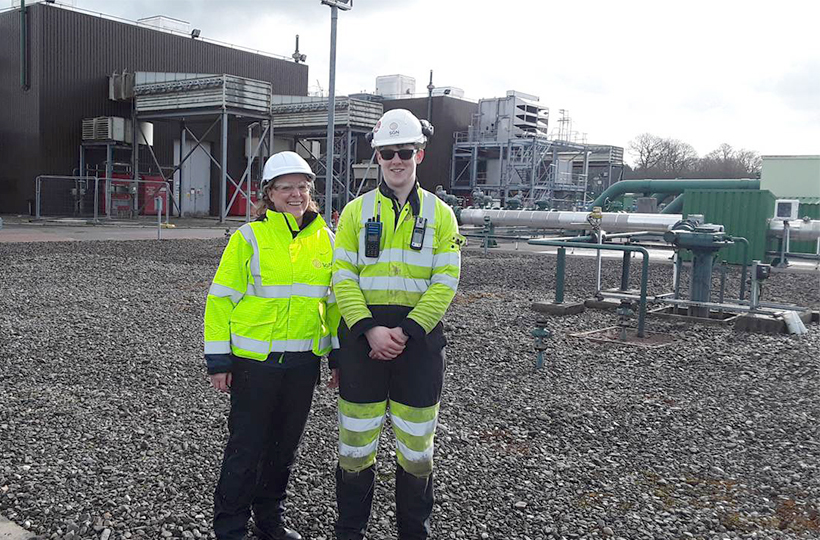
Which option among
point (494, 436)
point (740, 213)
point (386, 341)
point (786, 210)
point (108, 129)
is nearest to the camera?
point (386, 341)

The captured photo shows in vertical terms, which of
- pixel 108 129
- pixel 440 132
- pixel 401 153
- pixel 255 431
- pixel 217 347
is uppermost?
pixel 440 132

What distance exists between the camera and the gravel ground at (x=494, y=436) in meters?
3.66

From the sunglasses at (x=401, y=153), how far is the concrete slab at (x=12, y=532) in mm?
2350

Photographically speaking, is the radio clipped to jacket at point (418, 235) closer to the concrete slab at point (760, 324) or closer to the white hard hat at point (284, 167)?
the white hard hat at point (284, 167)

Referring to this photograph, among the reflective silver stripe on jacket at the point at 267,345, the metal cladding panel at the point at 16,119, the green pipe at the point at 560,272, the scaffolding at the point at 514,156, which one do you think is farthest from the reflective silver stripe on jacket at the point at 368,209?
the scaffolding at the point at 514,156

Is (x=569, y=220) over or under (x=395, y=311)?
over

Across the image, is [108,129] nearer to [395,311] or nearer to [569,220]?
[569,220]

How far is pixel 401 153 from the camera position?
10.6 feet

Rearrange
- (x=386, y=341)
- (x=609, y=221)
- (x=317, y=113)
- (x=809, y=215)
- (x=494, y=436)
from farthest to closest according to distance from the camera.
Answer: (x=317, y=113)
(x=809, y=215)
(x=609, y=221)
(x=494, y=436)
(x=386, y=341)

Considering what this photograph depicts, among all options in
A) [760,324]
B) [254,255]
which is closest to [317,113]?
[760,324]

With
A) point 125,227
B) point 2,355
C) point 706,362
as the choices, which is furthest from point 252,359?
point 125,227

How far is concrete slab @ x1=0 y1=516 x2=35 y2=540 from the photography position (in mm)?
3336

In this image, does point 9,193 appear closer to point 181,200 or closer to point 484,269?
point 181,200

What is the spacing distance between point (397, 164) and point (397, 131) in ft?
0.47
